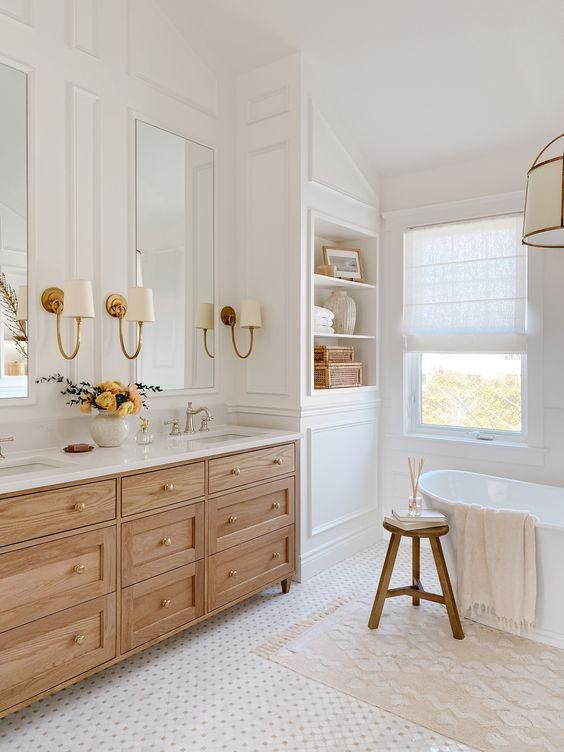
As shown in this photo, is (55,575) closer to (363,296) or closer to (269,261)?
(269,261)

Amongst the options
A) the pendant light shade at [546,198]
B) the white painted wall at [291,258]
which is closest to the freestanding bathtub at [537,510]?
the white painted wall at [291,258]

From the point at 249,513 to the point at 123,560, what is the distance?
0.77 m

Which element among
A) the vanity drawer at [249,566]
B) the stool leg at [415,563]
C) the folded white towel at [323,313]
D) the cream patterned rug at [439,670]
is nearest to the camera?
the cream patterned rug at [439,670]

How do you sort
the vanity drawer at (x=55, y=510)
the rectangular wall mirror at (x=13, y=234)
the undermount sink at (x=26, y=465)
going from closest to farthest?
1. the vanity drawer at (x=55, y=510)
2. the undermount sink at (x=26, y=465)
3. the rectangular wall mirror at (x=13, y=234)

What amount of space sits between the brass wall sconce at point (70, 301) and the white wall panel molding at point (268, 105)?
1580mm

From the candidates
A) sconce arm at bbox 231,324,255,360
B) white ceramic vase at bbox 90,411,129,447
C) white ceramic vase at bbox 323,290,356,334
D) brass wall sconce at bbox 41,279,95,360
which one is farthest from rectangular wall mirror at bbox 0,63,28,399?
white ceramic vase at bbox 323,290,356,334

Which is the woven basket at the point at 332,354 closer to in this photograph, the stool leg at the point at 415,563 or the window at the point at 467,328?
the window at the point at 467,328

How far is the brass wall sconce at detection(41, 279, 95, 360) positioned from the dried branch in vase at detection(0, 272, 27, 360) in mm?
127

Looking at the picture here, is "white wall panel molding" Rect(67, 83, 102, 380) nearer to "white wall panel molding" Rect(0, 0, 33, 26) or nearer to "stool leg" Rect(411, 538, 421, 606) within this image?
"white wall panel molding" Rect(0, 0, 33, 26)

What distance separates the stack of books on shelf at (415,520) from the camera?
2678mm

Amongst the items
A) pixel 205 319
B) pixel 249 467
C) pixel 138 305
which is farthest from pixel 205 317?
pixel 249 467

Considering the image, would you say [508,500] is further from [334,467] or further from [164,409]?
[164,409]

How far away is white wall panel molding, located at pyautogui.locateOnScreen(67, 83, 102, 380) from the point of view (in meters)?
2.59

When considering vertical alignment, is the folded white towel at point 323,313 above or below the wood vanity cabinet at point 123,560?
above
